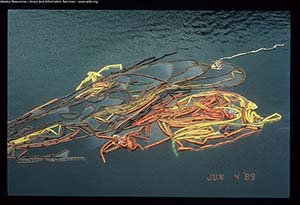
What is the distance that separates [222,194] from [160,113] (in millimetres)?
1064

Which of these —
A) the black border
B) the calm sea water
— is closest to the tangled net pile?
the calm sea water

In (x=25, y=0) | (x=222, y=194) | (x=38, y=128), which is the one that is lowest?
(x=222, y=194)

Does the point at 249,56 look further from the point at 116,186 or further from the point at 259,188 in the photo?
the point at 116,186

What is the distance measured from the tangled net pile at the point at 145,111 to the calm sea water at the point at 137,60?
8 cm

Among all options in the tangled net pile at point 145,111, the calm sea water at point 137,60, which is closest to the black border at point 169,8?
the calm sea water at point 137,60

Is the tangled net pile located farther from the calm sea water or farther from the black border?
the black border

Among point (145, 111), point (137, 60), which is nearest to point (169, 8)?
point (137, 60)

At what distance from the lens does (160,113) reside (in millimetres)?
6285

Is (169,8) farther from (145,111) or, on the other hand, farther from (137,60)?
(145,111)

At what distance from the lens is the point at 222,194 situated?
6246mm

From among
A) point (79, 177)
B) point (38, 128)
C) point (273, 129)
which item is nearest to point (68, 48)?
point (38, 128)

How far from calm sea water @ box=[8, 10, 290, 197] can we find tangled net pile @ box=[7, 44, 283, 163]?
0.08 metres

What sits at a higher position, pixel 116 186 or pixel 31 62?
pixel 31 62

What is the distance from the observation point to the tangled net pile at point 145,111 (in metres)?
6.25
